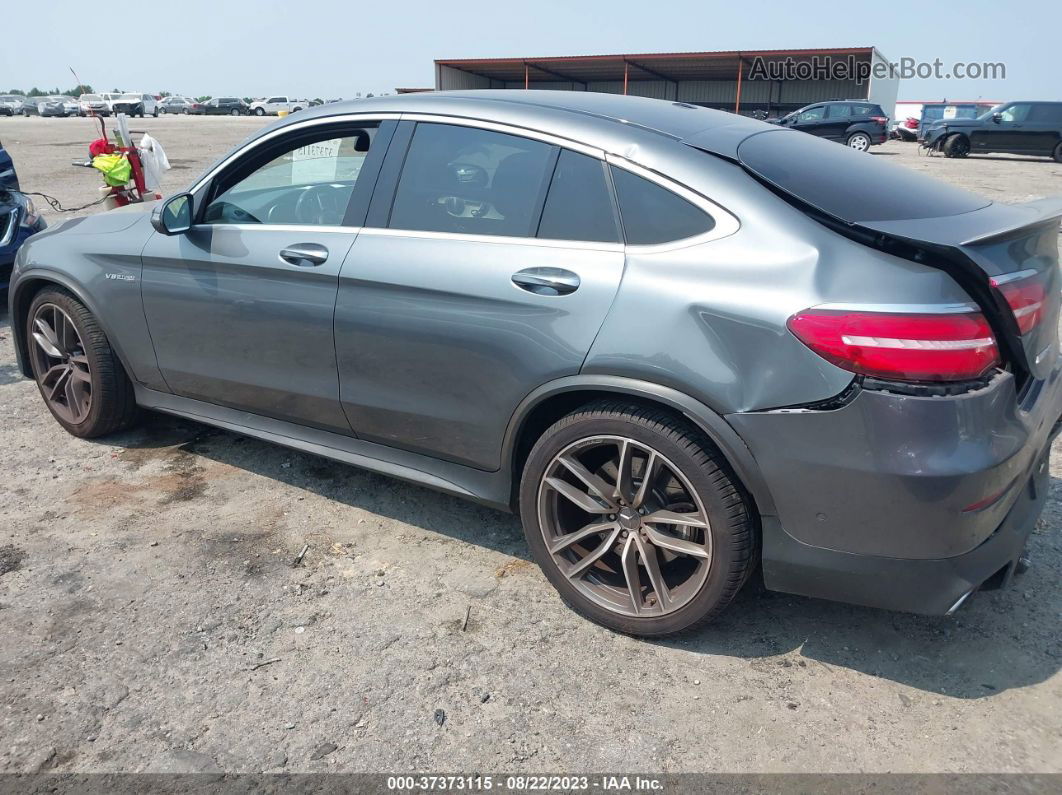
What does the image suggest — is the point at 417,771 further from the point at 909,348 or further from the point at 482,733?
the point at 909,348

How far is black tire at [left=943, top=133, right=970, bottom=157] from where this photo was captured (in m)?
26.1

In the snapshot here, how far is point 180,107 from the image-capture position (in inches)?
2702

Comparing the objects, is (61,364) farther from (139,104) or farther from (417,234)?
(139,104)

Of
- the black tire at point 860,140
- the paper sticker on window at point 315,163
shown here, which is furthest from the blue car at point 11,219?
the black tire at point 860,140

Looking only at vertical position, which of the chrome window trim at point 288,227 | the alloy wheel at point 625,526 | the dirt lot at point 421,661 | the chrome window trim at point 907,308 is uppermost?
the chrome window trim at point 288,227

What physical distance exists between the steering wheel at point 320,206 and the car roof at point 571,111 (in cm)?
30

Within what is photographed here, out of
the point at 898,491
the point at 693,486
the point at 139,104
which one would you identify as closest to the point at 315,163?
the point at 693,486

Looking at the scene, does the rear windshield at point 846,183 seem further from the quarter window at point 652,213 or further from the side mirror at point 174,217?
the side mirror at point 174,217

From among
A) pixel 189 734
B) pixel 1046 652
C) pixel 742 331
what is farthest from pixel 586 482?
pixel 1046 652

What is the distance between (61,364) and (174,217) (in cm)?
137

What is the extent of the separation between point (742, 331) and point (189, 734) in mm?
1973

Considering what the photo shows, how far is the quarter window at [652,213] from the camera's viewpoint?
2.64 m

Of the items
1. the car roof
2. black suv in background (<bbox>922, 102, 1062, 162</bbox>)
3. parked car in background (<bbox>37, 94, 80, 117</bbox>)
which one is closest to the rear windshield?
the car roof

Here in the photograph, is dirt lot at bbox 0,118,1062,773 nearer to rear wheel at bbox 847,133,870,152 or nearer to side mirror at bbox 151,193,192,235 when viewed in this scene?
side mirror at bbox 151,193,192,235
